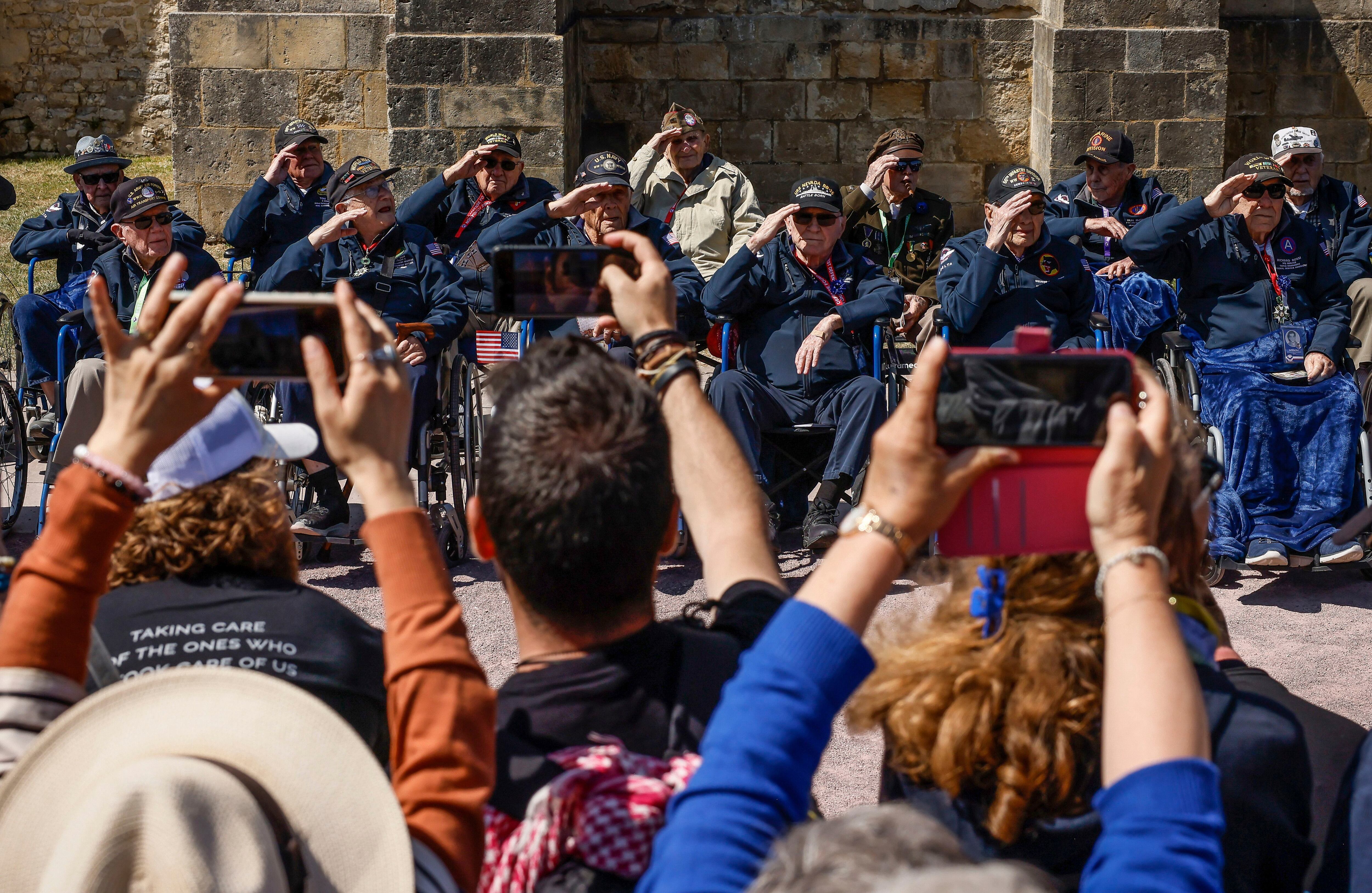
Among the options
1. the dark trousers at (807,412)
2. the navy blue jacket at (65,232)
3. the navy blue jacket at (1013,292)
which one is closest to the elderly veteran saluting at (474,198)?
the navy blue jacket at (65,232)

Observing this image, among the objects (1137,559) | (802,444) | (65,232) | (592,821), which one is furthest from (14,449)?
(1137,559)

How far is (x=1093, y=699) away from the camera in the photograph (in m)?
1.46

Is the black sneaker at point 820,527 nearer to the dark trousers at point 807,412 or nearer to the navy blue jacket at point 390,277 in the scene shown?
the dark trousers at point 807,412

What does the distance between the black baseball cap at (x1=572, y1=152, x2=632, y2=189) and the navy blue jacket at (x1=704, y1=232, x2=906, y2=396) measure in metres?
0.67

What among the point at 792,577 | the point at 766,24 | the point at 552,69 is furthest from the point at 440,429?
the point at 766,24

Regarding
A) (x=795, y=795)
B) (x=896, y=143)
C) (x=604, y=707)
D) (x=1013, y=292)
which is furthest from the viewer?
(x=896, y=143)

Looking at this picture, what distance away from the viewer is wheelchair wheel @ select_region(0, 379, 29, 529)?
602 centimetres

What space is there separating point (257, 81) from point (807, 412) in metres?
5.52

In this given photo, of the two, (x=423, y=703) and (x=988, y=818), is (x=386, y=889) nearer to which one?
(x=423, y=703)

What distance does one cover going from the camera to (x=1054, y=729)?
1455 millimetres


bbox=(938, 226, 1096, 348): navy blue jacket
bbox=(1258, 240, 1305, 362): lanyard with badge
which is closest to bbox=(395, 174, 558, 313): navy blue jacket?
bbox=(938, 226, 1096, 348): navy blue jacket

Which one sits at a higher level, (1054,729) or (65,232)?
(65,232)

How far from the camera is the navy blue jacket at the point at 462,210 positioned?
274 inches

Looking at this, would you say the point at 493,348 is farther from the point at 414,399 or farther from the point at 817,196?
the point at 817,196
